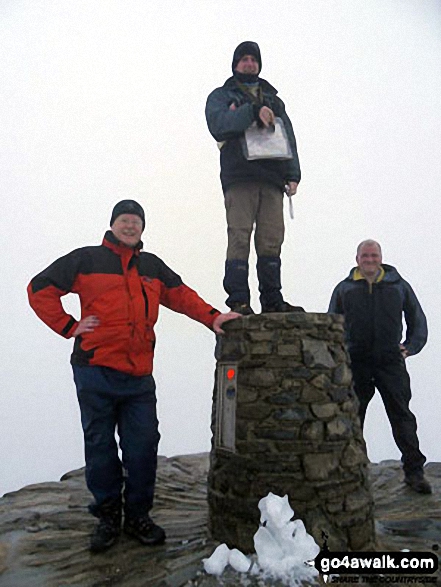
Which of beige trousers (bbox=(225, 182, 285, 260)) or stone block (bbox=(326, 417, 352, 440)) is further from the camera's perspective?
beige trousers (bbox=(225, 182, 285, 260))

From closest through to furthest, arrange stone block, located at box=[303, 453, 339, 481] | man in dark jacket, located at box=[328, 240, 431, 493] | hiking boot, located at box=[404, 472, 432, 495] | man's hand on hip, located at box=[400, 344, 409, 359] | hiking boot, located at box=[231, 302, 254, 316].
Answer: stone block, located at box=[303, 453, 339, 481] < hiking boot, located at box=[231, 302, 254, 316] < man in dark jacket, located at box=[328, 240, 431, 493] < man's hand on hip, located at box=[400, 344, 409, 359] < hiking boot, located at box=[404, 472, 432, 495]

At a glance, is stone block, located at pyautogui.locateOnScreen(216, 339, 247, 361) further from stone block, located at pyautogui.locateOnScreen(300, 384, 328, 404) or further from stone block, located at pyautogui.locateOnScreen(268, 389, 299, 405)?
stone block, located at pyautogui.locateOnScreen(300, 384, 328, 404)

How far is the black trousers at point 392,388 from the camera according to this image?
549 cm

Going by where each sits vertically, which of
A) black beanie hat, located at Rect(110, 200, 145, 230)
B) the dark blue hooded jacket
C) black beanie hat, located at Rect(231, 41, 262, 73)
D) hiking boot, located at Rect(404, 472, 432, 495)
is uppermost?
black beanie hat, located at Rect(231, 41, 262, 73)

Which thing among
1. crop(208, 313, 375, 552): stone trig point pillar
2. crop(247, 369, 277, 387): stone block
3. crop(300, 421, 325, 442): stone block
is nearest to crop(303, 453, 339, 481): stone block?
crop(208, 313, 375, 552): stone trig point pillar

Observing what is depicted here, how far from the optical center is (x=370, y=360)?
5.53m

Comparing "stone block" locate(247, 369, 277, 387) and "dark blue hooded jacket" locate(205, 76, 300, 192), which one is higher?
"dark blue hooded jacket" locate(205, 76, 300, 192)

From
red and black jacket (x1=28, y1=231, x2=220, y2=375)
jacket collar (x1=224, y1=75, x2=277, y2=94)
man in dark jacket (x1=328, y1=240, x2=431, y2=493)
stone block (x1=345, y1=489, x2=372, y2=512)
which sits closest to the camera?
red and black jacket (x1=28, y1=231, x2=220, y2=375)

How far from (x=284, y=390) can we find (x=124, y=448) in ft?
4.77

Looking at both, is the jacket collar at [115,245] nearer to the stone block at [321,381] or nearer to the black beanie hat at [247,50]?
the stone block at [321,381]

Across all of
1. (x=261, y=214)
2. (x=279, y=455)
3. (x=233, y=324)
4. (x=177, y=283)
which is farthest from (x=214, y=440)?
(x=261, y=214)

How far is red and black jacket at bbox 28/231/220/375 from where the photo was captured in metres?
3.85

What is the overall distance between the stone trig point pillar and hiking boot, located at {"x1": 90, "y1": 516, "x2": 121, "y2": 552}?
35.1 inches

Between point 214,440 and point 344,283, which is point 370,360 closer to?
point 344,283
